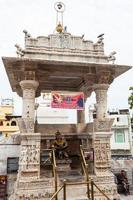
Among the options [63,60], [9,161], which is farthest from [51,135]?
[63,60]

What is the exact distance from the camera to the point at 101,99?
10352 millimetres

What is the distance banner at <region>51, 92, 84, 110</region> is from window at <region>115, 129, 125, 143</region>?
24.7 meters

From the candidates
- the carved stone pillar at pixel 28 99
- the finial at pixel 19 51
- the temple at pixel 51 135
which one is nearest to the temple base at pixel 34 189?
the temple at pixel 51 135

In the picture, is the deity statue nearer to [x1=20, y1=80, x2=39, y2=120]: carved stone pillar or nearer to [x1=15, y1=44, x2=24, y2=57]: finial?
[x1=20, y1=80, x2=39, y2=120]: carved stone pillar

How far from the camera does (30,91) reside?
978cm

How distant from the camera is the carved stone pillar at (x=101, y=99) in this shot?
33.3 ft

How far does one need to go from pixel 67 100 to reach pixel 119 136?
994 inches

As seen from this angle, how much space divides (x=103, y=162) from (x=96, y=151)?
492 mm

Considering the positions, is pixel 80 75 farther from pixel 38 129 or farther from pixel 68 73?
pixel 38 129

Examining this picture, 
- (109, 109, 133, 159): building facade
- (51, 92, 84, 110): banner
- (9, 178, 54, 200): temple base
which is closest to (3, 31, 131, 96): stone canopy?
(51, 92, 84, 110): banner

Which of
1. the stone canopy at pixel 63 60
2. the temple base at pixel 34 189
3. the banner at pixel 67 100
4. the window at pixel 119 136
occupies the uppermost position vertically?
the stone canopy at pixel 63 60

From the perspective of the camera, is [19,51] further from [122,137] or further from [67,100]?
[122,137]

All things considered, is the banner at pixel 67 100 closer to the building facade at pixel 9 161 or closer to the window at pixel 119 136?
the building facade at pixel 9 161

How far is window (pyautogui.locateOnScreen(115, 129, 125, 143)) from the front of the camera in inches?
1325
